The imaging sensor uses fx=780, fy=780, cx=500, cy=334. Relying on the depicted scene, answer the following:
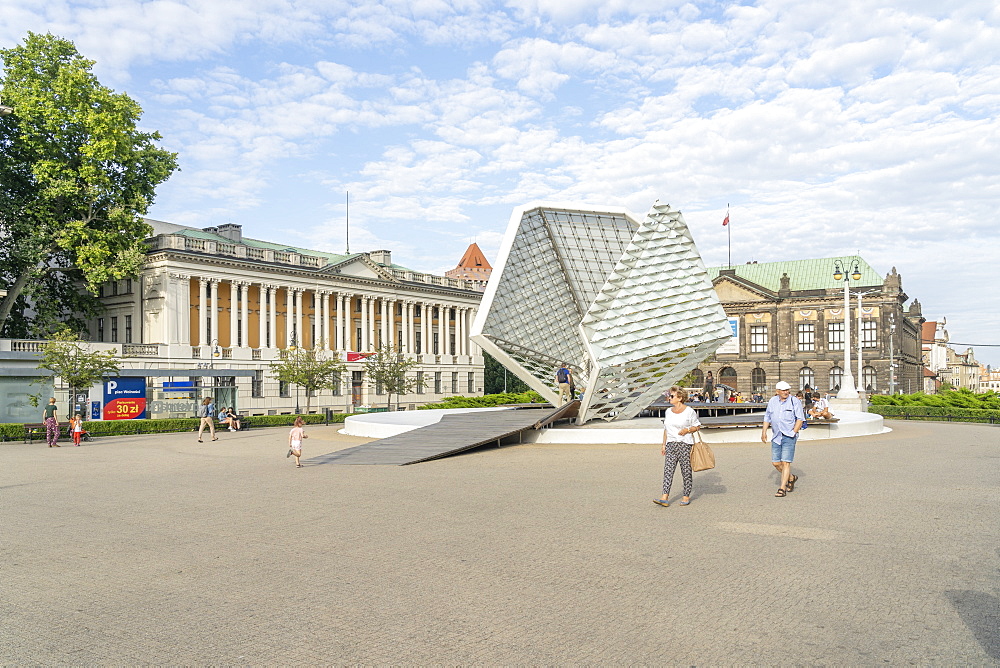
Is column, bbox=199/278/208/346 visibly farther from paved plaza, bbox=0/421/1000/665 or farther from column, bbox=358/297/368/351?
paved plaza, bbox=0/421/1000/665

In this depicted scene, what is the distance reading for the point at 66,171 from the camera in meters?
46.4

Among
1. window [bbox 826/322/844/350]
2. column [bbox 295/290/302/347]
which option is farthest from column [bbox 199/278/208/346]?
window [bbox 826/322/844/350]

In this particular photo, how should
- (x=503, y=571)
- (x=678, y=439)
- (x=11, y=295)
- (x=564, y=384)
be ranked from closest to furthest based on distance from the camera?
1. (x=503, y=571)
2. (x=678, y=439)
3. (x=564, y=384)
4. (x=11, y=295)

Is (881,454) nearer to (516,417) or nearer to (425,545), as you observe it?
(516,417)

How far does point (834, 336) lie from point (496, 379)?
4302 centimetres

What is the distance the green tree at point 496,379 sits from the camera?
90.8m

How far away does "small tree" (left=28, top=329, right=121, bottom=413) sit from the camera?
1427 inches

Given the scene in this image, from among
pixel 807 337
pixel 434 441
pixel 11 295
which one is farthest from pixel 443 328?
pixel 434 441

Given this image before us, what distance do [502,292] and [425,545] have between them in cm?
2008

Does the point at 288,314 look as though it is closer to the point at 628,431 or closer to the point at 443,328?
the point at 443,328

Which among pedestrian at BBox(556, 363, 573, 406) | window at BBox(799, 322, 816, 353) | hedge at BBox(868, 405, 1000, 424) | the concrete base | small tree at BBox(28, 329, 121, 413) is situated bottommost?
hedge at BBox(868, 405, 1000, 424)

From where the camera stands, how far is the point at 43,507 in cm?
1332

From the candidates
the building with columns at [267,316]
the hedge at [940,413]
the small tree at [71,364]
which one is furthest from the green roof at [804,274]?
the small tree at [71,364]

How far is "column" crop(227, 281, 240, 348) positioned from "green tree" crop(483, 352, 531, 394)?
106 ft
